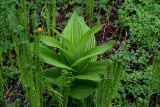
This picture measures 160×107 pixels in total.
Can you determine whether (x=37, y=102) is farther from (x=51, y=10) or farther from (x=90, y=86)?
(x=51, y=10)

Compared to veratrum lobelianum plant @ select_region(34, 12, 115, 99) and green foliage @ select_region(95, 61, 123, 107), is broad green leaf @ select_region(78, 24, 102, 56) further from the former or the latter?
green foliage @ select_region(95, 61, 123, 107)

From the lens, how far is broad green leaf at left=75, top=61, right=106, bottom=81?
2.69 metres

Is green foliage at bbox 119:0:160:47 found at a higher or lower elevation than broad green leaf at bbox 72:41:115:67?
higher

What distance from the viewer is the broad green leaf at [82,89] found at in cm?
271

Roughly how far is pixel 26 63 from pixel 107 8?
187cm

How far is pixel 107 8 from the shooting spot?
3.93m

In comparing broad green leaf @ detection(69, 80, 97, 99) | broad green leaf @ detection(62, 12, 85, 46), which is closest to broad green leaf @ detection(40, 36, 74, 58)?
broad green leaf @ detection(62, 12, 85, 46)

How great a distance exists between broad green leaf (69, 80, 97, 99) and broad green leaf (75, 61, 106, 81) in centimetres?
7

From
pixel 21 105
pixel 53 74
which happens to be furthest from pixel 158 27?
pixel 21 105

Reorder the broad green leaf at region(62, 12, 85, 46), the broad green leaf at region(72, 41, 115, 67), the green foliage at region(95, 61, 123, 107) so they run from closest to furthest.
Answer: the green foliage at region(95, 61, 123, 107) → the broad green leaf at region(72, 41, 115, 67) → the broad green leaf at region(62, 12, 85, 46)

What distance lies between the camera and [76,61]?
2.70 m

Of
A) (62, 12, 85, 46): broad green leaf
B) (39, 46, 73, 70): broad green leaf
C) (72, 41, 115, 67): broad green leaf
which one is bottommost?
(39, 46, 73, 70): broad green leaf

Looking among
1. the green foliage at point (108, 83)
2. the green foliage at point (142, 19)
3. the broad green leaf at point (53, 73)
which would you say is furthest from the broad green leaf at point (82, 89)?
the green foliage at point (142, 19)

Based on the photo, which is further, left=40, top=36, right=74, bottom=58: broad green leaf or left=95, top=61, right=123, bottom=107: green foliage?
left=40, top=36, right=74, bottom=58: broad green leaf
